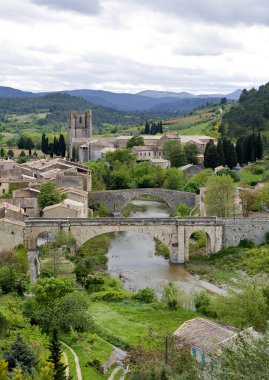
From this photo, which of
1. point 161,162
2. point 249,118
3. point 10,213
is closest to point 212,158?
point 161,162

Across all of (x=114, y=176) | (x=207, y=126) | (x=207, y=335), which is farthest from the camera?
(x=207, y=126)

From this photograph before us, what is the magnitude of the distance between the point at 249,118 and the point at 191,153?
55.6 feet

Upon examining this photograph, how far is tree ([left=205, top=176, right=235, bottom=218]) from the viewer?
173 ft

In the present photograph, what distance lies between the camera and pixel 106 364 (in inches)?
999

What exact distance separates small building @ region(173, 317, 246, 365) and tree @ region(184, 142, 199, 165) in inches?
2247

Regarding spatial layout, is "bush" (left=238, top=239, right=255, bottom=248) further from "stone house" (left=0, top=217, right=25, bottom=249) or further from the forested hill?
the forested hill

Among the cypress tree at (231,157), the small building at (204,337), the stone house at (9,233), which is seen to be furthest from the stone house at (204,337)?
the cypress tree at (231,157)

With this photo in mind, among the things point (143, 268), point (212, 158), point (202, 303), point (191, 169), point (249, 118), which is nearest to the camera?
point (202, 303)

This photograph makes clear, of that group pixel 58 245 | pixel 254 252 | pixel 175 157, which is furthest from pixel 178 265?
pixel 175 157

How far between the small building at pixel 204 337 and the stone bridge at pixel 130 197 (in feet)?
126

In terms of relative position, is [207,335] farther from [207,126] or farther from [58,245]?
[207,126]

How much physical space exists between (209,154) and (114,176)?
11637 mm

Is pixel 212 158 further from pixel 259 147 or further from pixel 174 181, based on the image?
pixel 174 181

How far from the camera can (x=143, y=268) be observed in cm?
4569
